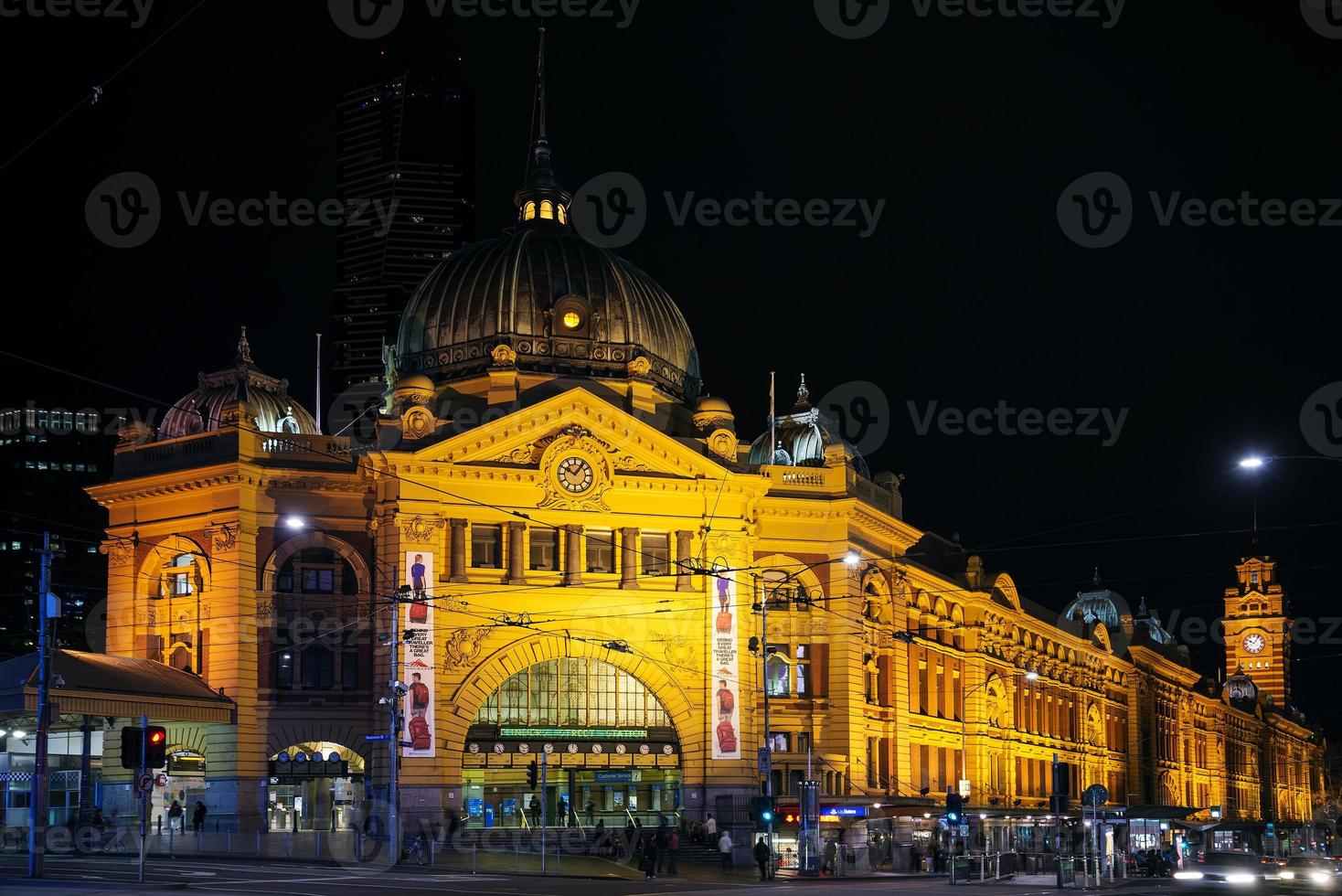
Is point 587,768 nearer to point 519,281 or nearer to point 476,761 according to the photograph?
point 476,761

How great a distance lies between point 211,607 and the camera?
72.9 m

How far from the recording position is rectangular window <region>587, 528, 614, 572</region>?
75.9 meters

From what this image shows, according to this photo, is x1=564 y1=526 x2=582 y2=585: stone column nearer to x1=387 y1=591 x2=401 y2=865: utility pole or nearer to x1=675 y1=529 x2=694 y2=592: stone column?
x1=675 y1=529 x2=694 y2=592: stone column

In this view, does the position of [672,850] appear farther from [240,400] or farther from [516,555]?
[240,400]

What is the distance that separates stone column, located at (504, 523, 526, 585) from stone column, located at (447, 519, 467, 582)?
1884 mm

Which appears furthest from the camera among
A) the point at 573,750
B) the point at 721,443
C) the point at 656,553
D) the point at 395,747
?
the point at 721,443

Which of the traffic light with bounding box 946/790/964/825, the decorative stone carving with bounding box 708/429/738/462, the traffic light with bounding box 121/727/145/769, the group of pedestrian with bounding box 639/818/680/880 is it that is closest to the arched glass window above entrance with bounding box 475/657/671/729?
the decorative stone carving with bounding box 708/429/738/462

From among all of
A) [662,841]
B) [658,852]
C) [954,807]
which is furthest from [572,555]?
[954,807]

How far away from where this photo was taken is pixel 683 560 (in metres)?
76.3

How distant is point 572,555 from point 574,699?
19.9ft

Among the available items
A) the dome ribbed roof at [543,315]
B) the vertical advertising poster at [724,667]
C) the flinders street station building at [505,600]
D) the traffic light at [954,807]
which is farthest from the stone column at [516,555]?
the traffic light at [954,807]

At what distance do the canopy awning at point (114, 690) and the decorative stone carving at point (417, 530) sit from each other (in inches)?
378

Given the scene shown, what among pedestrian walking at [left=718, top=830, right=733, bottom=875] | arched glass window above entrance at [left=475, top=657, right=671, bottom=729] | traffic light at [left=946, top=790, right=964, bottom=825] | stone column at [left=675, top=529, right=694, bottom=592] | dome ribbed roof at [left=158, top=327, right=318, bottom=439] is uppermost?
dome ribbed roof at [left=158, top=327, right=318, bottom=439]

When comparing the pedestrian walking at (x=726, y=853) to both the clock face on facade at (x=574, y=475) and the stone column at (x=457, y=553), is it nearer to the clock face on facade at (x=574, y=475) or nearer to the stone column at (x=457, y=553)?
the stone column at (x=457, y=553)
